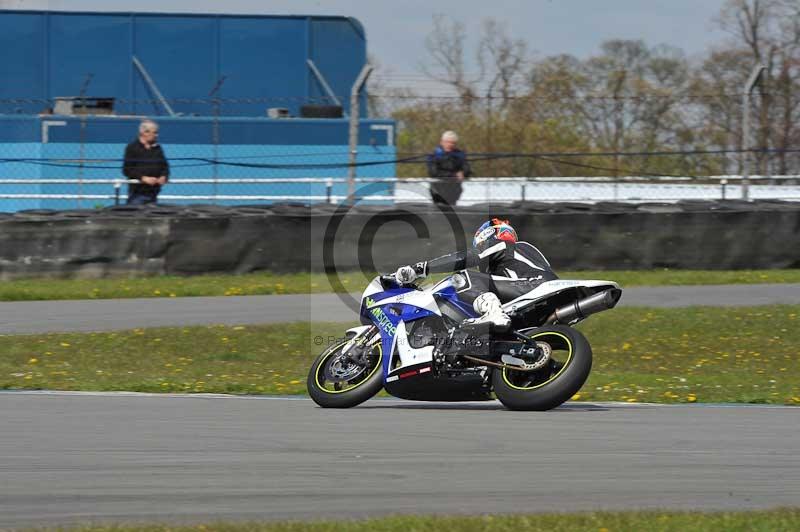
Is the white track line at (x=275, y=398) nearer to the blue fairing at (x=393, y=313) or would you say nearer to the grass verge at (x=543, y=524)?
the blue fairing at (x=393, y=313)

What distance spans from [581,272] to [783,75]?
11.4 meters

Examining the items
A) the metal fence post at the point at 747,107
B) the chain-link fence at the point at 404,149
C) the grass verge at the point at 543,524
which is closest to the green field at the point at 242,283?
the chain-link fence at the point at 404,149

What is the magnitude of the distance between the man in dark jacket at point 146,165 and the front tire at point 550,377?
31.9 ft

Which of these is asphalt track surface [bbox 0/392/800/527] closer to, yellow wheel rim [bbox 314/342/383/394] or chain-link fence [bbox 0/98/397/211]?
yellow wheel rim [bbox 314/342/383/394]

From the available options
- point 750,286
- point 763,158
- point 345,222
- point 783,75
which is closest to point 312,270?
point 345,222

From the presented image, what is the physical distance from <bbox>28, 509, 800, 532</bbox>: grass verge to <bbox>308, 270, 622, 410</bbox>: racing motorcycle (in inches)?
93.0

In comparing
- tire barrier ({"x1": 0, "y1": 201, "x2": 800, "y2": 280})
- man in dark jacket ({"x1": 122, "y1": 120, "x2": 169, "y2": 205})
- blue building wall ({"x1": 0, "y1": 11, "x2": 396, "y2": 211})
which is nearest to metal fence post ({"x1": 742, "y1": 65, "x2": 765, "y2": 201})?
tire barrier ({"x1": 0, "y1": 201, "x2": 800, "y2": 280})

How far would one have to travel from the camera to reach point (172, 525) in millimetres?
5113

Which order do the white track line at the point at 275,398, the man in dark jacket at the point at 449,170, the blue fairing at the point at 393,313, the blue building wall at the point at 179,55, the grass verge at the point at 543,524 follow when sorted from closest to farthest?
the grass verge at the point at 543,524, the blue fairing at the point at 393,313, the white track line at the point at 275,398, the man in dark jacket at the point at 449,170, the blue building wall at the point at 179,55

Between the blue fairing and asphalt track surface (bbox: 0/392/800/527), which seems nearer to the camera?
asphalt track surface (bbox: 0/392/800/527)

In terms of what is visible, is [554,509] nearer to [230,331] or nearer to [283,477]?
[283,477]

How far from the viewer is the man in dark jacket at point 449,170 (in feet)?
56.7

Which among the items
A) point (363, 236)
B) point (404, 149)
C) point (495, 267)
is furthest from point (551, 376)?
point (404, 149)

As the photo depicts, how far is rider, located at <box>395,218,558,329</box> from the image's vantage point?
8.05m
